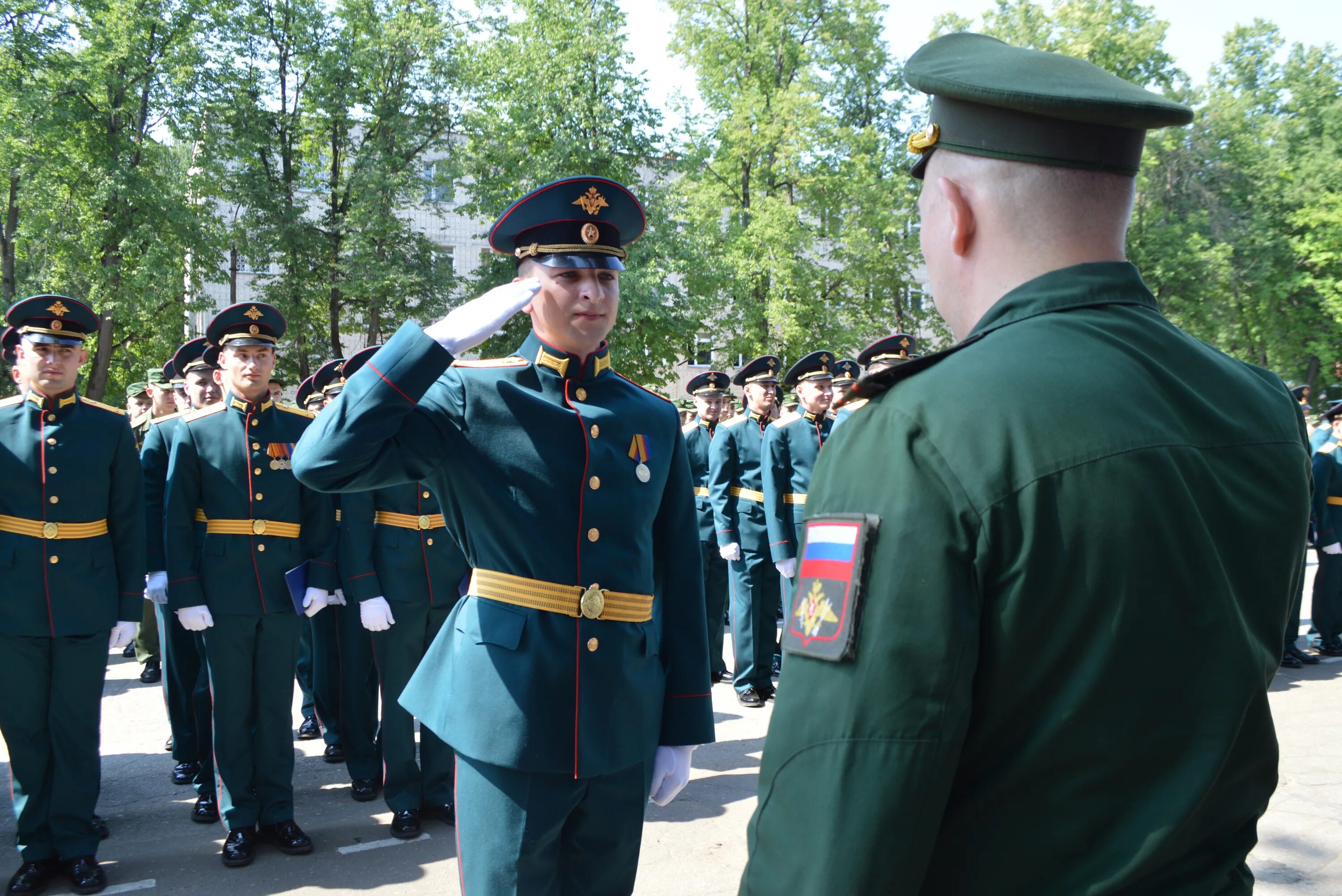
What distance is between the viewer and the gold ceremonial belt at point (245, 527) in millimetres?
4984

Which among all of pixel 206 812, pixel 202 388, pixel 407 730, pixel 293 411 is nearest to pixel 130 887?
pixel 206 812

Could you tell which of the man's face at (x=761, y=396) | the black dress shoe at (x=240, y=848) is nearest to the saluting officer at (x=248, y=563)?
the black dress shoe at (x=240, y=848)

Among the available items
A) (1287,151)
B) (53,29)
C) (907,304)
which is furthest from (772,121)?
(1287,151)

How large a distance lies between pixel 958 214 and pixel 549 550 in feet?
5.23

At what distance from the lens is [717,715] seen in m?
7.43

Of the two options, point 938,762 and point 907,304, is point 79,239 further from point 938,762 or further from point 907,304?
point 938,762

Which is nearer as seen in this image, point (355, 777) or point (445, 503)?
point (445, 503)

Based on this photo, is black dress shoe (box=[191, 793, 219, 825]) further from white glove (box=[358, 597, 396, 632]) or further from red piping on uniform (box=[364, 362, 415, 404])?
red piping on uniform (box=[364, 362, 415, 404])

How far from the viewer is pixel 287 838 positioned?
15.7 feet

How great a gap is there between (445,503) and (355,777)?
352 centimetres

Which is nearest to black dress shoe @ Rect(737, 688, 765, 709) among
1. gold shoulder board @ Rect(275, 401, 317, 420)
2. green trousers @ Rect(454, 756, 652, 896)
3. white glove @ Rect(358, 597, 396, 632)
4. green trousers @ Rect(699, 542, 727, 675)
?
green trousers @ Rect(699, 542, 727, 675)

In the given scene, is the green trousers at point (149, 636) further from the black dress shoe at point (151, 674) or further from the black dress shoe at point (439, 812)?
the black dress shoe at point (439, 812)

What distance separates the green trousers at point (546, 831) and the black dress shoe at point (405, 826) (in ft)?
8.84

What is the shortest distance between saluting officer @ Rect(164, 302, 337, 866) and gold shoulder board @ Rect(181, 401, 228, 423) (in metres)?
0.01
